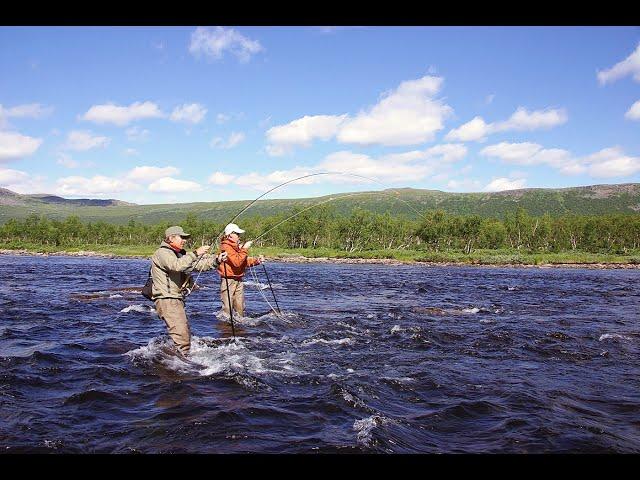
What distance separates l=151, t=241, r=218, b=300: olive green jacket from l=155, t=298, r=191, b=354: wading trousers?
136 mm

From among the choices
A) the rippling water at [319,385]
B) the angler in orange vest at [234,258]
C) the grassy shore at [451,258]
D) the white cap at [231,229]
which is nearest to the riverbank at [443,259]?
the grassy shore at [451,258]

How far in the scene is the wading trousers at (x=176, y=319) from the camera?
10141mm

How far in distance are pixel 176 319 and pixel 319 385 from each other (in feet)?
11.4

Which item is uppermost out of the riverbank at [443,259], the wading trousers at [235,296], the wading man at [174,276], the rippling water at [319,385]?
the wading man at [174,276]

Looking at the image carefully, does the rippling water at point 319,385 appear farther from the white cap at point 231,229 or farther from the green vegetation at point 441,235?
the green vegetation at point 441,235

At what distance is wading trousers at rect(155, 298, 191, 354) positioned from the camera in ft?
33.3

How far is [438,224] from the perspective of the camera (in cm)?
11112

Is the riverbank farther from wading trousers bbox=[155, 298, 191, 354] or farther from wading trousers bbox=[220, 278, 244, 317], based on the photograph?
wading trousers bbox=[155, 298, 191, 354]

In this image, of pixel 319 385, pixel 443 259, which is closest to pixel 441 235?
pixel 443 259

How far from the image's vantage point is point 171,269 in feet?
32.2
